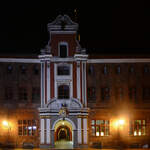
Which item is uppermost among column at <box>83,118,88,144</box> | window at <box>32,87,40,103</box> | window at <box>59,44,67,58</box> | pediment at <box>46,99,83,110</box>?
window at <box>59,44,67,58</box>

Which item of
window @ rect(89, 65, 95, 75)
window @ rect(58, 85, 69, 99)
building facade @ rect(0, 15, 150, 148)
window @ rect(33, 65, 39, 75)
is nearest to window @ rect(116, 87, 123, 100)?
building facade @ rect(0, 15, 150, 148)

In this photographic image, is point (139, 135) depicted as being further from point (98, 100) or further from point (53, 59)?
point (53, 59)

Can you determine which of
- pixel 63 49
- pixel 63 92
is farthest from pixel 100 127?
pixel 63 49

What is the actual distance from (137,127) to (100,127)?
5.23 meters

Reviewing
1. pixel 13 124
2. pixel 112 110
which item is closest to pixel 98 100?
pixel 112 110

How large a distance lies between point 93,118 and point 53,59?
9.92 m

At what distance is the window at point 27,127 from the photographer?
42544 millimetres

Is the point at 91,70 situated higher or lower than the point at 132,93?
higher

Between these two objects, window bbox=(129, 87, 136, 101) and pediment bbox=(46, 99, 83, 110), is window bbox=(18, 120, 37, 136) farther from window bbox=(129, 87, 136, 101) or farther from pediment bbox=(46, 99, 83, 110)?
window bbox=(129, 87, 136, 101)

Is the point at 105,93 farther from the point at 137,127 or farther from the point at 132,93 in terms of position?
the point at 137,127

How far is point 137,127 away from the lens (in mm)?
43344

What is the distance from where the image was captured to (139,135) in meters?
43.2

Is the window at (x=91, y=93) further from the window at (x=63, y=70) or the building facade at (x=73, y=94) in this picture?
the window at (x=63, y=70)

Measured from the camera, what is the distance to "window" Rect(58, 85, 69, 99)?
140ft
